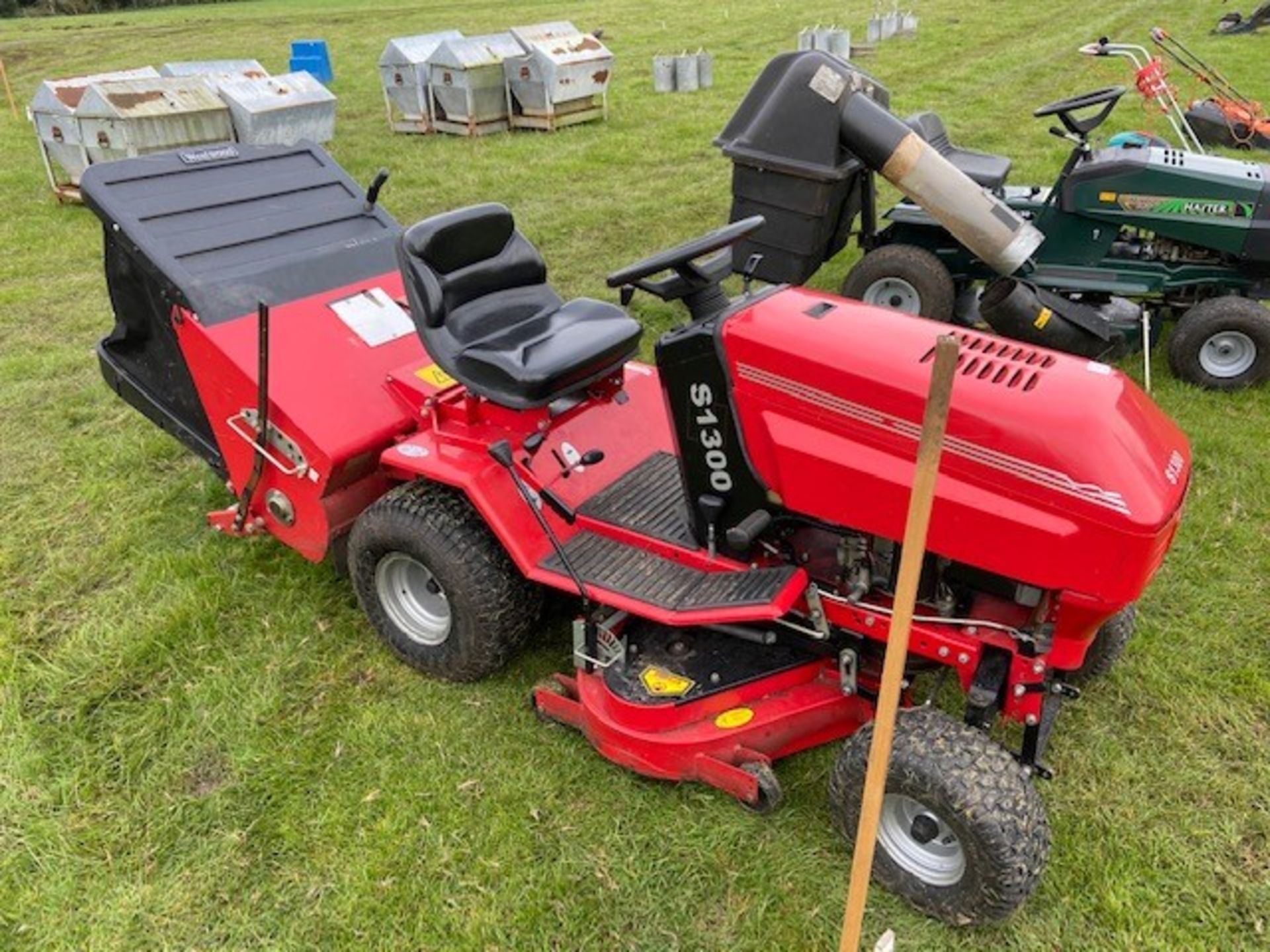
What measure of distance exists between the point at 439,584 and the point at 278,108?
7.66m

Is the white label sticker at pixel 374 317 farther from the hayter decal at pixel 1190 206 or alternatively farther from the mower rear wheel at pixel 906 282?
the hayter decal at pixel 1190 206

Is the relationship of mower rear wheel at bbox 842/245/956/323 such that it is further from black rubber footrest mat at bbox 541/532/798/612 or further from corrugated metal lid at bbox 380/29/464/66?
corrugated metal lid at bbox 380/29/464/66

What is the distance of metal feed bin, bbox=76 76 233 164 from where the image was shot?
27.1 feet

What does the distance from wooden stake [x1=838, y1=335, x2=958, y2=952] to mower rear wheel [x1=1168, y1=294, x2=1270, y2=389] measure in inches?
152

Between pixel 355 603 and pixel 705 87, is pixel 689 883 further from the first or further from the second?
pixel 705 87

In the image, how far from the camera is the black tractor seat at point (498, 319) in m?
2.98

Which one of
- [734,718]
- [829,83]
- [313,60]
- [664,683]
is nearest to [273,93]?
[313,60]

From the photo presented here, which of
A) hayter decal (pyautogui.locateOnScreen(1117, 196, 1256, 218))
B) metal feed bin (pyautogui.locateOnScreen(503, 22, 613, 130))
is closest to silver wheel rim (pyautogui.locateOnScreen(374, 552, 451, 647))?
hayter decal (pyautogui.locateOnScreen(1117, 196, 1256, 218))

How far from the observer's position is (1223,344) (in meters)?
4.88

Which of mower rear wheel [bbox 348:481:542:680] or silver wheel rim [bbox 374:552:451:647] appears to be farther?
silver wheel rim [bbox 374:552:451:647]

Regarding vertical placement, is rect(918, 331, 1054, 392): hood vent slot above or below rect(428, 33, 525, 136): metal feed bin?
above

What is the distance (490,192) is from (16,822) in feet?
22.0

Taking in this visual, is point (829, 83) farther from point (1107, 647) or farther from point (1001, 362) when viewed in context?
point (1107, 647)

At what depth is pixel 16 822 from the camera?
2746 millimetres
